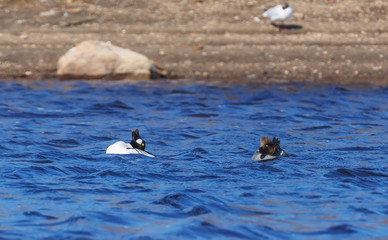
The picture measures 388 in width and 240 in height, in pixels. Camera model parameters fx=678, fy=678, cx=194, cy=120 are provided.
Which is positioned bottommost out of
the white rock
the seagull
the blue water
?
the blue water

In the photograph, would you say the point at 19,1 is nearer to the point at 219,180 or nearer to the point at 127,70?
the point at 127,70

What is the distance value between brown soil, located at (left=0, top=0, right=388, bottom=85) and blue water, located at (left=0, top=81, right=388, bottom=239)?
99 cm

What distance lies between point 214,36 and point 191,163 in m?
10.00

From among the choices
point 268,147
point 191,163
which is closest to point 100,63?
point 191,163

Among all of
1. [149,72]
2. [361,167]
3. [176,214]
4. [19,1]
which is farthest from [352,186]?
[19,1]

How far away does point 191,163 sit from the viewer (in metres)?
11.3

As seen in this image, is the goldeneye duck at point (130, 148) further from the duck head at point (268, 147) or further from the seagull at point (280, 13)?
the seagull at point (280, 13)

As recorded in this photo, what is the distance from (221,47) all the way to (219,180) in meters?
10.8

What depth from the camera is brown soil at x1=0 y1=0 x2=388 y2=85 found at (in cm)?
1964

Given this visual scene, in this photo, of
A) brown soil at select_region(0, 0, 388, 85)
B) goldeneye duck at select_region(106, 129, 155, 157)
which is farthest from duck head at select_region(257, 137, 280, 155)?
brown soil at select_region(0, 0, 388, 85)

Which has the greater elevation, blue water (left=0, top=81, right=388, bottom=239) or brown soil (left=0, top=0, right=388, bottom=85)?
brown soil (left=0, top=0, right=388, bottom=85)

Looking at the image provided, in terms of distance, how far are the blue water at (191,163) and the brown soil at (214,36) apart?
0.99 metres

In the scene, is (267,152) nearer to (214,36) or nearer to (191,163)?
(191,163)

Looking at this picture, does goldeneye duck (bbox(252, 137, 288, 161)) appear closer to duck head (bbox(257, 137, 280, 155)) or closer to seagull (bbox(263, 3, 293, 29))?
duck head (bbox(257, 137, 280, 155))
